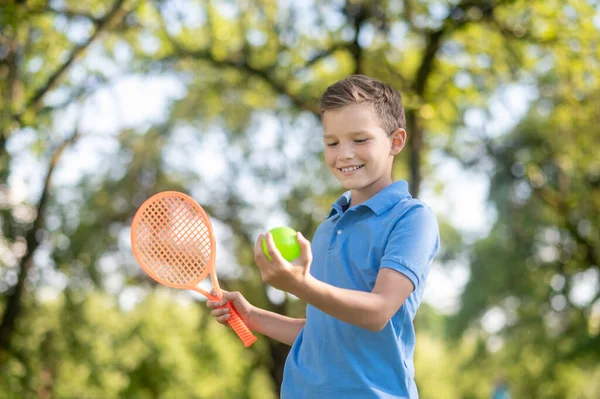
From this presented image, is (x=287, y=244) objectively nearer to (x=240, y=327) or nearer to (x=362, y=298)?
(x=362, y=298)

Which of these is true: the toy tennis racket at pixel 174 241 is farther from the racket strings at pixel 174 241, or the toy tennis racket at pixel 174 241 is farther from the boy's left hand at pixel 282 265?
the boy's left hand at pixel 282 265

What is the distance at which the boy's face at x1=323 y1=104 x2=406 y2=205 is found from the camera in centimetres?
213

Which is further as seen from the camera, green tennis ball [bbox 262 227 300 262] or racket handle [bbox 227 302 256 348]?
racket handle [bbox 227 302 256 348]

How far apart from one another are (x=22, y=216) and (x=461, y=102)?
7.07 metres

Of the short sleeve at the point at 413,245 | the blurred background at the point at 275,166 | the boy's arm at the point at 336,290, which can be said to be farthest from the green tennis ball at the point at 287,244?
the blurred background at the point at 275,166

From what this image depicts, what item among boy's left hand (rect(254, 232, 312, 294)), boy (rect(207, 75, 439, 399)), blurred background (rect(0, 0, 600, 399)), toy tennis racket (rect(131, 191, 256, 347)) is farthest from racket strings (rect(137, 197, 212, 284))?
blurred background (rect(0, 0, 600, 399))

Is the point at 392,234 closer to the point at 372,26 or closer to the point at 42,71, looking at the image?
the point at 372,26

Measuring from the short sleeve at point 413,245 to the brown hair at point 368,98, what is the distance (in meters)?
0.28

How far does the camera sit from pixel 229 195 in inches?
575

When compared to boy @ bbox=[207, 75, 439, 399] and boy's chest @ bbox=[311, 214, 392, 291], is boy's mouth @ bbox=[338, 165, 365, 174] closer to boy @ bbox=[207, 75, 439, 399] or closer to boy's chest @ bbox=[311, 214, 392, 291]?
boy @ bbox=[207, 75, 439, 399]

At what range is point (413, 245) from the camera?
194 cm

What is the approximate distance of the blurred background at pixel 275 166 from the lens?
10.8m

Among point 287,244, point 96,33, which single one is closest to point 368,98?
point 287,244

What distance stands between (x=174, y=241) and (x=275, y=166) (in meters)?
11.3
